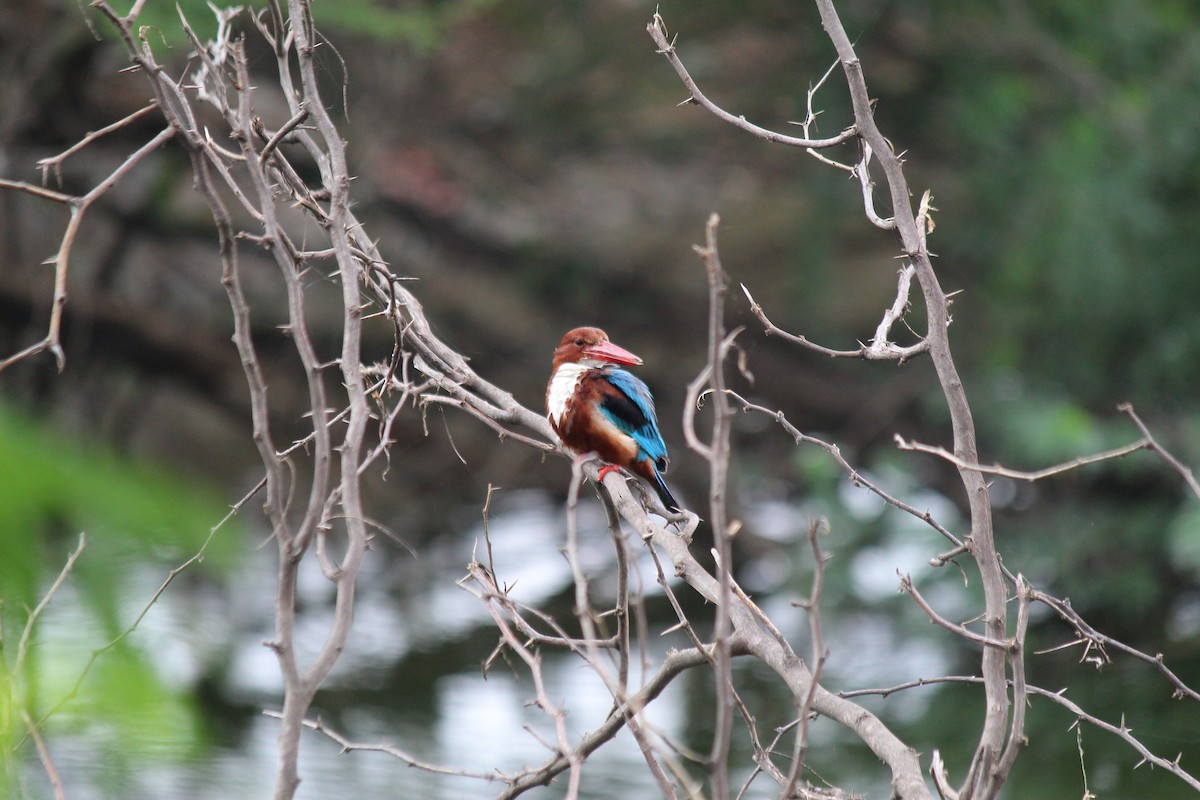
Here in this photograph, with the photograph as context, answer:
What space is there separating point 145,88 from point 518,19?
1.61m

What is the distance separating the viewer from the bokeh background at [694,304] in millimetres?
3781

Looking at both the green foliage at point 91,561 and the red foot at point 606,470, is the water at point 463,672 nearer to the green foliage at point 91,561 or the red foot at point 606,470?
the red foot at point 606,470

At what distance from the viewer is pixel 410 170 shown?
189 inches

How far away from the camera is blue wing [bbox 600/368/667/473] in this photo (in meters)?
2.12

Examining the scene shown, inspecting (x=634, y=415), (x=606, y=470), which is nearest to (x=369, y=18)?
(x=634, y=415)

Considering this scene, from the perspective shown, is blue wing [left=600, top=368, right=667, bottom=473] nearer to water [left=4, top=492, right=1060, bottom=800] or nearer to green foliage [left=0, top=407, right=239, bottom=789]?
water [left=4, top=492, right=1060, bottom=800]

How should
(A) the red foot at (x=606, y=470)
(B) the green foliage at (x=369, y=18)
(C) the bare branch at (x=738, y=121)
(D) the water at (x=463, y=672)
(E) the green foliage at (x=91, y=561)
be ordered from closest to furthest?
(E) the green foliage at (x=91, y=561) → (C) the bare branch at (x=738, y=121) → (A) the red foot at (x=606, y=470) → (B) the green foliage at (x=369, y=18) → (D) the water at (x=463, y=672)

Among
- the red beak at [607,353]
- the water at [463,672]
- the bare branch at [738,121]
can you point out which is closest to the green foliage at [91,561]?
the bare branch at [738,121]

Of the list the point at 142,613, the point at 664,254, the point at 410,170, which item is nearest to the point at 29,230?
the point at 410,170

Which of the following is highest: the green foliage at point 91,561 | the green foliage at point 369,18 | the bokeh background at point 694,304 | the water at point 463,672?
the green foliage at point 369,18

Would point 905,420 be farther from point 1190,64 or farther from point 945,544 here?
point 1190,64

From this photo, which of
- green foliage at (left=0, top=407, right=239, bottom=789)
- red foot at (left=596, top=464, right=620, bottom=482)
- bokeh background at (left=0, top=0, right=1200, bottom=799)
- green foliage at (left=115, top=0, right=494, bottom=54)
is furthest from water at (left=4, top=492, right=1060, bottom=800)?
green foliage at (left=0, top=407, right=239, bottom=789)

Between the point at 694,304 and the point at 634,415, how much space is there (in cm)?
312

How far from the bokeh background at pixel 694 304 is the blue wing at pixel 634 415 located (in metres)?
1.11
